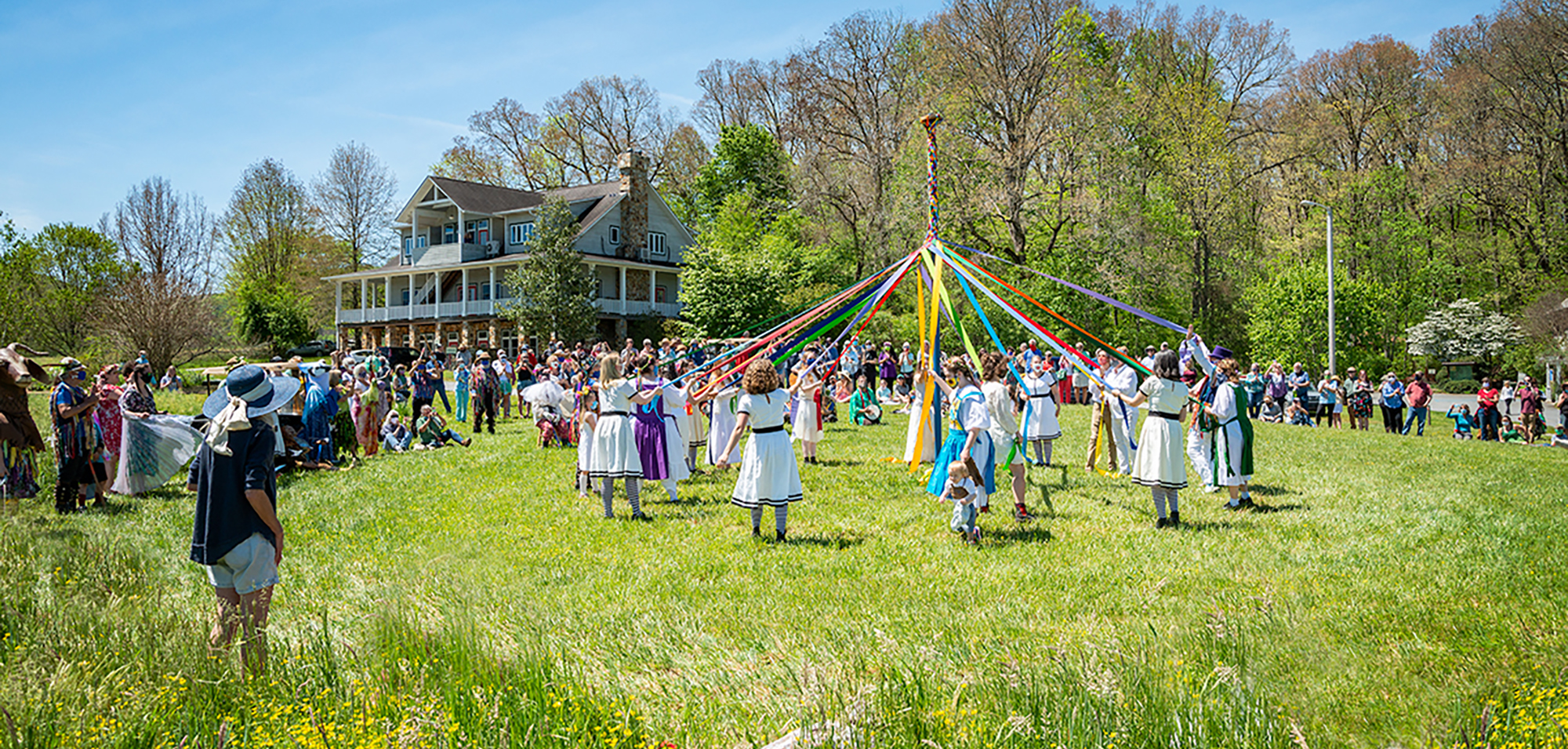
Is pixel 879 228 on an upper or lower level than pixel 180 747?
upper

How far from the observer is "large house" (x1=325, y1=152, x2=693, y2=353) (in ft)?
148

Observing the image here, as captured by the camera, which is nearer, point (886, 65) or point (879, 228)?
point (879, 228)

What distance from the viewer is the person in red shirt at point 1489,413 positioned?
20.2m

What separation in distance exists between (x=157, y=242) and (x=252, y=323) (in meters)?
5.83

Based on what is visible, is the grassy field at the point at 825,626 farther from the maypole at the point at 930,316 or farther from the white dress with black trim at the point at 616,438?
the maypole at the point at 930,316

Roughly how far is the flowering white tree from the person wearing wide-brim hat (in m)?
38.2

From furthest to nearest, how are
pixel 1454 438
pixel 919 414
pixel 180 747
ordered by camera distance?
pixel 1454 438 < pixel 919 414 < pixel 180 747

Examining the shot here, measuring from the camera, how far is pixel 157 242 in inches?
1805

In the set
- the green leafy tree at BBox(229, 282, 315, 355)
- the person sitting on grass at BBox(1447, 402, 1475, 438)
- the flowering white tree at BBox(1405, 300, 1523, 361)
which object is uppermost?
the green leafy tree at BBox(229, 282, 315, 355)

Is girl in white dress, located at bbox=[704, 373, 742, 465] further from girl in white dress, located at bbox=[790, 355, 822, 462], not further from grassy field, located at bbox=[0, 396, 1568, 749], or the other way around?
grassy field, located at bbox=[0, 396, 1568, 749]

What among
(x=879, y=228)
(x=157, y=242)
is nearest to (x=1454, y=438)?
(x=879, y=228)

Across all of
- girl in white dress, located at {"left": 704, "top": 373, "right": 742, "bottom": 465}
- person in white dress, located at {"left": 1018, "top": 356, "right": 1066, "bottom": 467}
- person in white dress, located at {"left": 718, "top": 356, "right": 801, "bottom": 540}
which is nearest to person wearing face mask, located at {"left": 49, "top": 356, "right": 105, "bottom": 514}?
girl in white dress, located at {"left": 704, "top": 373, "right": 742, "bottom": 465}

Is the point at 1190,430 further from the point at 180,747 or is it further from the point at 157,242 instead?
the point at 157,242

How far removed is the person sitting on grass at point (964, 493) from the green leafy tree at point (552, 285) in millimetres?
31189
